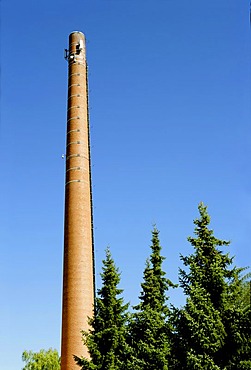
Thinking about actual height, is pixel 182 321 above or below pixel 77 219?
below

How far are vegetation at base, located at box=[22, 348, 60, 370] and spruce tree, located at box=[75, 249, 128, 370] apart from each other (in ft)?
106

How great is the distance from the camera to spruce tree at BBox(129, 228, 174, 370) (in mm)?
17641

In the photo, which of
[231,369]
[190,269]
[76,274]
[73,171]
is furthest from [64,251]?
[231,369]

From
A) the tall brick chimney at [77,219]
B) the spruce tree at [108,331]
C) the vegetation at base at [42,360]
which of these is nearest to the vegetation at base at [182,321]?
the spruce tree at [108,331]

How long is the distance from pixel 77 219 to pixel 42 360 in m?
24.2

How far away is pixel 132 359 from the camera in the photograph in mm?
18031

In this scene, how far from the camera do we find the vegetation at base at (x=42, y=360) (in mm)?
48875

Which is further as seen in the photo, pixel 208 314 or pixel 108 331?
pixel 108 331

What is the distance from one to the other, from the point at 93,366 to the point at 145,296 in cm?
375

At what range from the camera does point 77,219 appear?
104 feet

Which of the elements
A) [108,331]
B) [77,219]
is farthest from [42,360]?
[108,331]

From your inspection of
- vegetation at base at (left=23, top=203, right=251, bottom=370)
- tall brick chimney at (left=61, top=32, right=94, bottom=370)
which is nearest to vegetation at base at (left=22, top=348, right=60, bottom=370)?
tall brick chimney at (left=61, top=32, right=94, bottom=370)

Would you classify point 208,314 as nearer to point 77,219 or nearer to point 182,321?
point 182,321

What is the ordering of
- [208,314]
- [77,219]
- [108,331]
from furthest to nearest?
[77,219]
[108,331]
[208,314]
